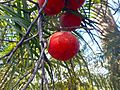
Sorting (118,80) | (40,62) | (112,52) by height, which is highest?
(40,62)

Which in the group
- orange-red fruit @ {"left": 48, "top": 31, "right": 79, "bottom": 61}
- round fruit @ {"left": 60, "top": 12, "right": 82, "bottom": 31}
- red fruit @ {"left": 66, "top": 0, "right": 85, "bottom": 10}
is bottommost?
orange-red fruit @ {"left": 48, "top": 31, "right": 79, "bottom": 61}

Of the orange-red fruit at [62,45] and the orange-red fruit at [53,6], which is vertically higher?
the orange-red fruit at [53,6]

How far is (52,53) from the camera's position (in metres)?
0.55

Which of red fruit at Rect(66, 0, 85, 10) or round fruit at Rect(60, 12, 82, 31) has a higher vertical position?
red fruit at Rect(66, 0, 85, 10)

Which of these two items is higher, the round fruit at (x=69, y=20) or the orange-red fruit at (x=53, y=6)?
the orange-red fruit at (x=53, y=6)

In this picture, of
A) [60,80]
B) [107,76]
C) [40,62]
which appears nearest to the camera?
[40,62]

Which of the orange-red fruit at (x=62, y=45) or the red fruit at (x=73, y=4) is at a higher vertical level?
the red fruit at (x=73, y=4)

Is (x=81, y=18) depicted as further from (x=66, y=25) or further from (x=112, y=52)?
(x=112, y=52)

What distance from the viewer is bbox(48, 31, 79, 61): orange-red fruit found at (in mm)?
546

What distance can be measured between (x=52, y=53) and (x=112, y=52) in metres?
1.38

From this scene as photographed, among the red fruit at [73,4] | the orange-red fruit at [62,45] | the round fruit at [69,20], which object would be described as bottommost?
the orange-red fruit at [62,45]

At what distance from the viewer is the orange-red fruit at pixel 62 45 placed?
21.5 inches

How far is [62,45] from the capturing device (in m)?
0.55

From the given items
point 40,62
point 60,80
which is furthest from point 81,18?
point 60,80
